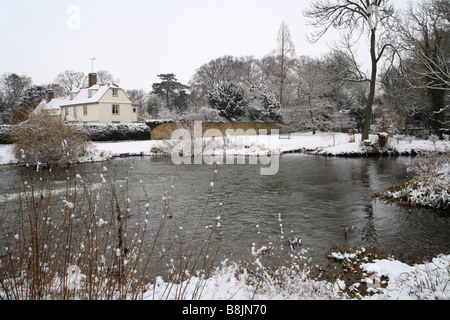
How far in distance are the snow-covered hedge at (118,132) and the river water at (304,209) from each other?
11803mm

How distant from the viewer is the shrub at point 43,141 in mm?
17625

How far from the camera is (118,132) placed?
29297 mm

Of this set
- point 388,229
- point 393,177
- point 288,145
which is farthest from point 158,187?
point 288,145

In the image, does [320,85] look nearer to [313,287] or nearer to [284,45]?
[284,45]

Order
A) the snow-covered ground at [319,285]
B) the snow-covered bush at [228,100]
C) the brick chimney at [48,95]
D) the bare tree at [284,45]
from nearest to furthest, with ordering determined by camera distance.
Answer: the snow-covered ground at [319,285]
the snow-covered bush at [228,100]
the bare tree at [284,45]
the brick chimney at [48,95]

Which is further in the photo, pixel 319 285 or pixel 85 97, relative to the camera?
pixel 85 97

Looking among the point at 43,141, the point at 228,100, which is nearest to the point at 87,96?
the point at 228,100

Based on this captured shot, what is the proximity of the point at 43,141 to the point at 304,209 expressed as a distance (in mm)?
15201

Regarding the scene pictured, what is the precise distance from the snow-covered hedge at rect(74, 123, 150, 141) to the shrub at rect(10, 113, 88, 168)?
9.03 metres

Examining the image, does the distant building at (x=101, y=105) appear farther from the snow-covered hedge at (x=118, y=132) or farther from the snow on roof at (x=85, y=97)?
the snow-covered hedge at (x=118, y=132)

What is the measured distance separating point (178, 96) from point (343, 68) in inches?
1483

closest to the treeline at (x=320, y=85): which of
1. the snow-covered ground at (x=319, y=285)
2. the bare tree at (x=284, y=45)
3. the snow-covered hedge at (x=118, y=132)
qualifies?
the bare tree at (x=284, y=45)

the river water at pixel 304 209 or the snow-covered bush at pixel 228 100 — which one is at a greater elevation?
the snow-covered bush at pixel 228 100

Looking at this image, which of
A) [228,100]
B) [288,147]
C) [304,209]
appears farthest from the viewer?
[228,100]
